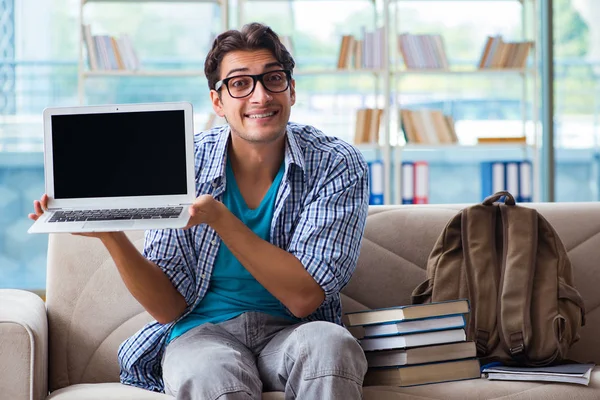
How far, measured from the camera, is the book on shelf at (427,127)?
438cm

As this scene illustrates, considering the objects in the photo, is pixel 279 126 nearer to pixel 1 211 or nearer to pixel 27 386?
pixel 27 386

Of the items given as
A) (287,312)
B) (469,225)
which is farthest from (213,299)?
(469,225)

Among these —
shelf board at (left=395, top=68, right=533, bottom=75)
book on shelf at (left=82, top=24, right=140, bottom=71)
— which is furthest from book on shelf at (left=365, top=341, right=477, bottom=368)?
book on shelf at (left=82, top=24, right=140, bottom=71)

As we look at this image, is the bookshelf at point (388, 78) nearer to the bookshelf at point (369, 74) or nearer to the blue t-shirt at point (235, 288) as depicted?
the bookshelf at point (369, 74)

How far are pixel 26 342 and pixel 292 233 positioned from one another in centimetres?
62

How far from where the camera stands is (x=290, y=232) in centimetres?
189

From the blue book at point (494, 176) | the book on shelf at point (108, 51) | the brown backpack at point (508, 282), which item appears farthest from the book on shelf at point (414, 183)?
the brown backpack at point (508, 282)

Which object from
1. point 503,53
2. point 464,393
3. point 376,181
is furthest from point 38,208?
point 503,53

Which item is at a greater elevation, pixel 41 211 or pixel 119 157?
pixel 119 157

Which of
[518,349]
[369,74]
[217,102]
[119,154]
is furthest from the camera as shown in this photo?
[369,74]

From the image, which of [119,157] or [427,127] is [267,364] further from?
[427,127]

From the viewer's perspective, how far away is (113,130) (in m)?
1.77

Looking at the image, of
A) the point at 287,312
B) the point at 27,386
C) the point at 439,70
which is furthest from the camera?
the point at 439,70

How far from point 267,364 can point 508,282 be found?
61 centimetres
